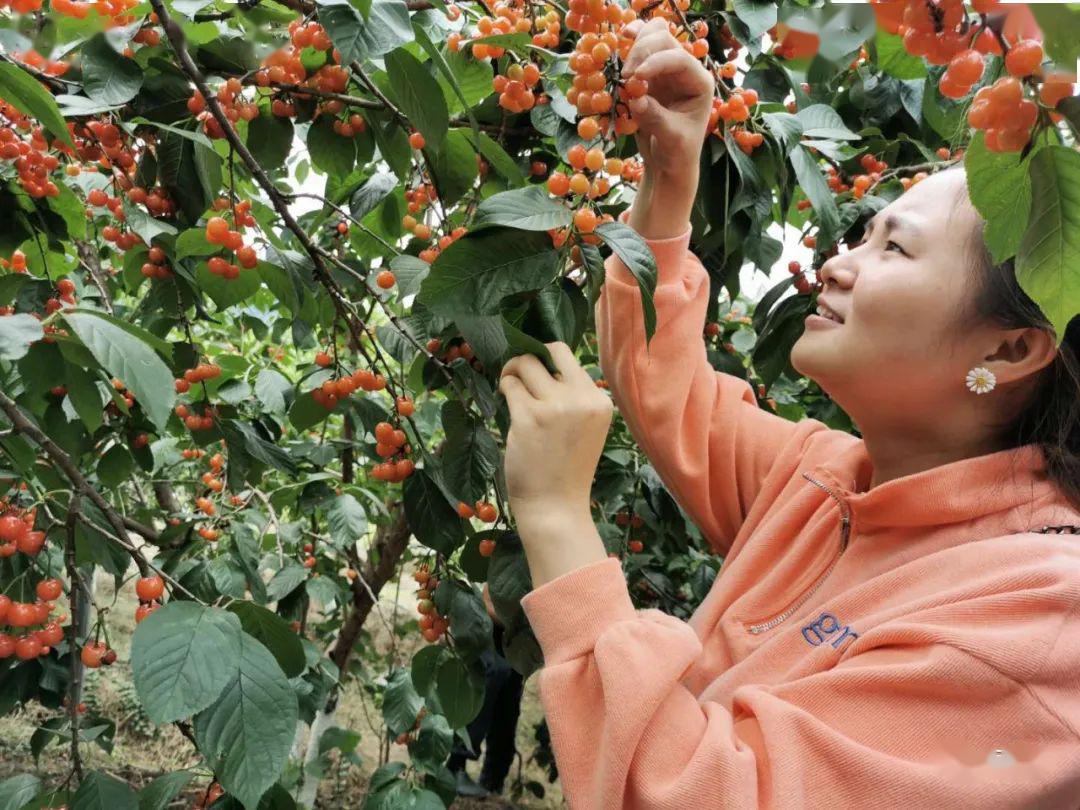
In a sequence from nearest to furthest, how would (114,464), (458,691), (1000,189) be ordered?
(1000,189)
(458,691)
(114,464)

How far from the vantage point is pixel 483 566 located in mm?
1424

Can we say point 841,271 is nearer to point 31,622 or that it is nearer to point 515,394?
point 515,394

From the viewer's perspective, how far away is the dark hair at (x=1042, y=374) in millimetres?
1003

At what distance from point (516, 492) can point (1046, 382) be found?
2.19 ft

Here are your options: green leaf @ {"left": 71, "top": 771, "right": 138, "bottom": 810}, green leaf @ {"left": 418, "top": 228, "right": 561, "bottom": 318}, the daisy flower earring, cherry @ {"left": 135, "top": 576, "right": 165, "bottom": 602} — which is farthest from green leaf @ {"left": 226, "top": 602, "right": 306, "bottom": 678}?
the daisy flower earring

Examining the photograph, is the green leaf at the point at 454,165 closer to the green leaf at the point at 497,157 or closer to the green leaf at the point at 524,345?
the green leaf at the point at 497,157

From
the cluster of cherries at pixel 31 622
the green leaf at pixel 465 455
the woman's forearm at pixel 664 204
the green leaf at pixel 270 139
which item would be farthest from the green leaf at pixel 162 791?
the woman's forearm at pixel 664 204

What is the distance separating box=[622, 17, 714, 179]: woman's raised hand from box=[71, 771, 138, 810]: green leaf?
1.08m

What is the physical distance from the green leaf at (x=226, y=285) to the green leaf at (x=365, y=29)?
725 mm

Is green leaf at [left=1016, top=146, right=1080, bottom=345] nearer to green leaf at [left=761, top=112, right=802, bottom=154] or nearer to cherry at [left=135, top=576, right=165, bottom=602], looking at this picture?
green leaf at [left=761, top=112, right=802, bottom=154]

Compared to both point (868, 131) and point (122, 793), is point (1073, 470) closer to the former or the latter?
point (868, 131)

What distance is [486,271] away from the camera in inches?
35.9

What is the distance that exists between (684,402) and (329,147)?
77 cm

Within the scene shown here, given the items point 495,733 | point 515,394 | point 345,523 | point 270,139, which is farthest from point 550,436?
point 495,733
